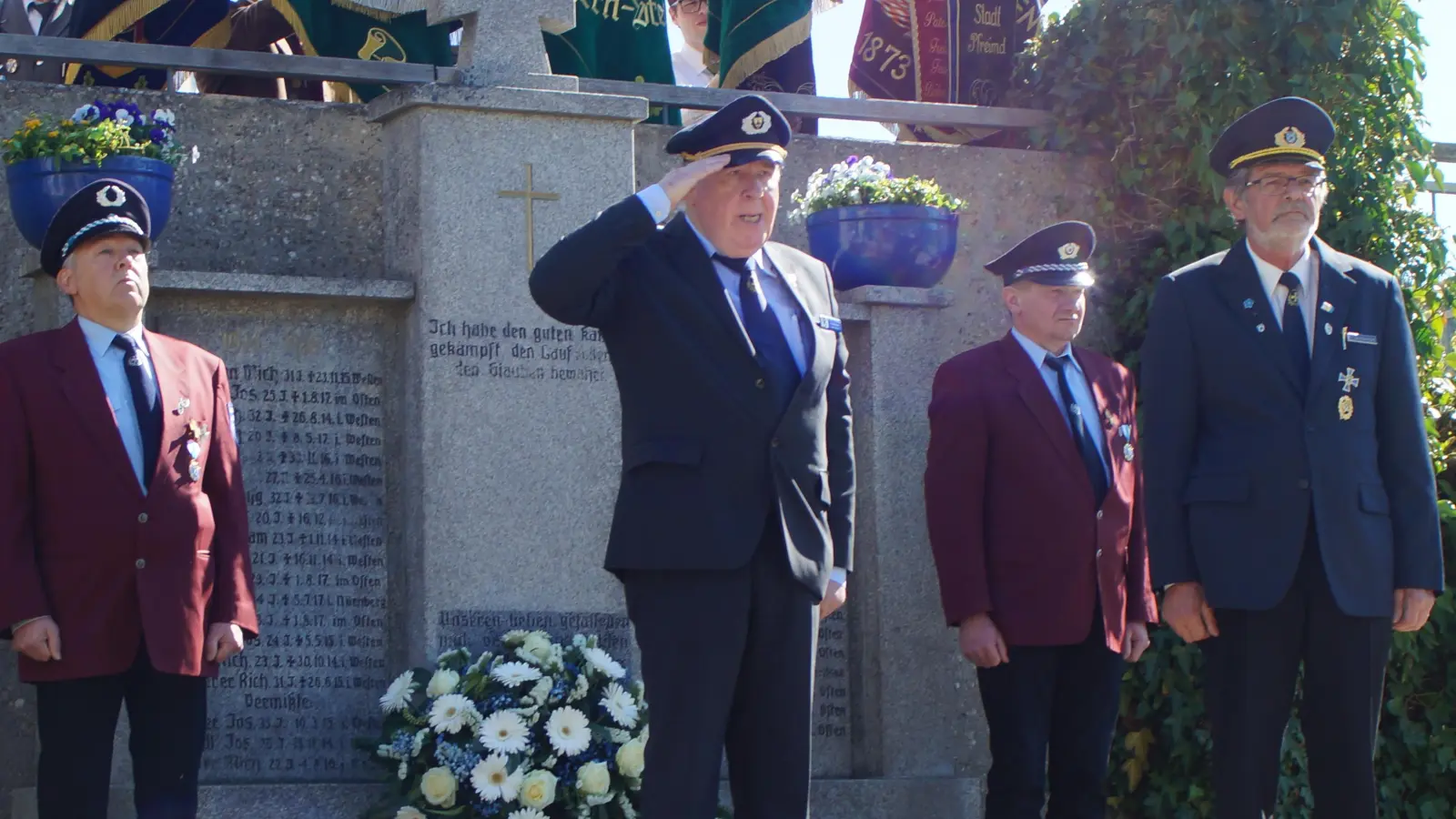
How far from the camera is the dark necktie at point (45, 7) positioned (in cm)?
833

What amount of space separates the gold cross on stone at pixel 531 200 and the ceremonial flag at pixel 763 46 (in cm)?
217

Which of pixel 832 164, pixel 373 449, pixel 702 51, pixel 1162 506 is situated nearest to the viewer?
pixel 1162 506

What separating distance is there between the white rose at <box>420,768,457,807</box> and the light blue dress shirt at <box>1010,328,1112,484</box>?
78.9 inches

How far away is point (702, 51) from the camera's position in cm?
959

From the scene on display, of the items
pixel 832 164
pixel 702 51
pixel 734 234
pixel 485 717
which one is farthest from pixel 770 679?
pixel 702 51

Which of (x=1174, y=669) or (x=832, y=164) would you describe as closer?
(x=1174, y=669)

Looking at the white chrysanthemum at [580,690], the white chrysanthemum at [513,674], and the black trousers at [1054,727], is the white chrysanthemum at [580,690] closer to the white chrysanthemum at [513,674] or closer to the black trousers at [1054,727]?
the white chrysanthemum at [513,674]

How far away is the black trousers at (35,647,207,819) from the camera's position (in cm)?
499

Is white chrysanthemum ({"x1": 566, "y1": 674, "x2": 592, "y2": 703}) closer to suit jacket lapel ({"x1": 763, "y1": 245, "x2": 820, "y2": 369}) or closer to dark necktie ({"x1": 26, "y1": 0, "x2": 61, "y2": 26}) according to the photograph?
suit jacket lapel ({"x1": 763, "y1": 245, "x2": 820, "y2": 369})

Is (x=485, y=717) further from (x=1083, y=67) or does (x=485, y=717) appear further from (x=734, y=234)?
(x=1083, y=67)

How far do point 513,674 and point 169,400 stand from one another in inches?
49.3

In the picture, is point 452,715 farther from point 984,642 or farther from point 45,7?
point 45,7

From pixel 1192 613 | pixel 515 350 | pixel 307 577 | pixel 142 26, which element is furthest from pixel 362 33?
pixel 1192 613

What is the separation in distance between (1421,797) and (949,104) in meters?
3.04
